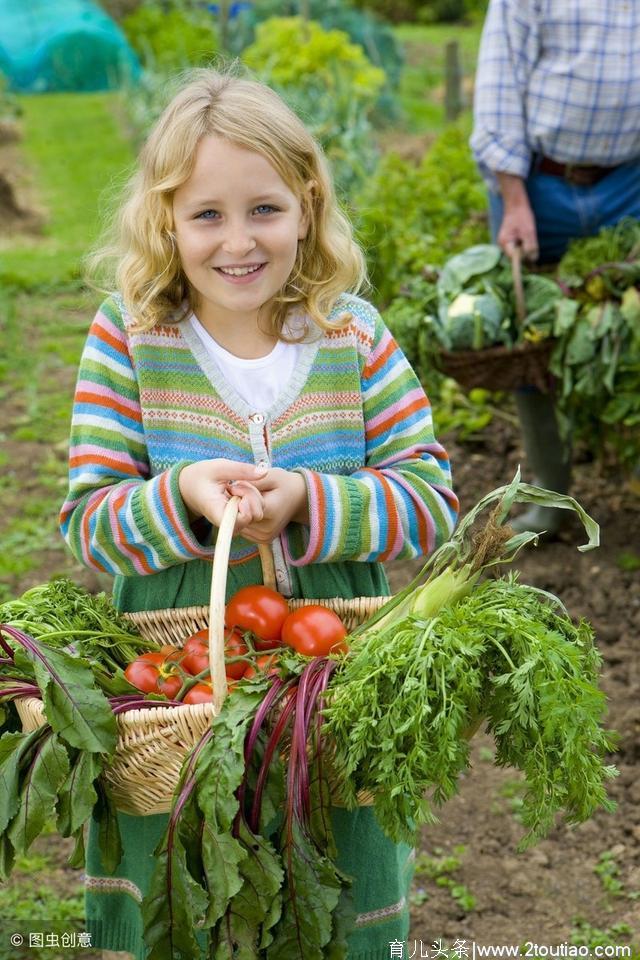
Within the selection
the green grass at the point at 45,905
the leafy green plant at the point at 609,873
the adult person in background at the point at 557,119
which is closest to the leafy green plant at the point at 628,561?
the adult person in background at the point at 557,119

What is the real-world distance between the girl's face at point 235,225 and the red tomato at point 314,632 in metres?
0.53

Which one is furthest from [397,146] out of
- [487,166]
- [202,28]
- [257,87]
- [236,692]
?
[236,692]

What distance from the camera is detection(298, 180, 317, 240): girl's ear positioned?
2.21 metres

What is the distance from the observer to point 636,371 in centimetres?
398

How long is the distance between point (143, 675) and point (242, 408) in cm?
50

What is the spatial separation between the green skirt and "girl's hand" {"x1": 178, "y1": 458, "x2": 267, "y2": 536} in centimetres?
52

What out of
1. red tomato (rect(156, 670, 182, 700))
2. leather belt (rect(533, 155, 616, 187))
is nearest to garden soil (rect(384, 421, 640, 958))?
red tomato (rect(156, 670, 182, 700))

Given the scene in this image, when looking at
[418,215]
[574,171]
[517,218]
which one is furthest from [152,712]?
[418,215]

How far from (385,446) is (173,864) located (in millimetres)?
849

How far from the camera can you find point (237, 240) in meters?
2.04

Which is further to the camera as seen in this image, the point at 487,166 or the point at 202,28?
the point at 202,28

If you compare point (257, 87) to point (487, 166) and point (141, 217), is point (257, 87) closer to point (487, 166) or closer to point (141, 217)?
point (141, 217)

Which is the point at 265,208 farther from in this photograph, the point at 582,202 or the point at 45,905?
the point at 582,202

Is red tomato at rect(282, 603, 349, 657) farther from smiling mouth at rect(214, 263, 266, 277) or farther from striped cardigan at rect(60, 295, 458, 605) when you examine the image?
smiling mouth at rect(214, 263, 266, 277)
